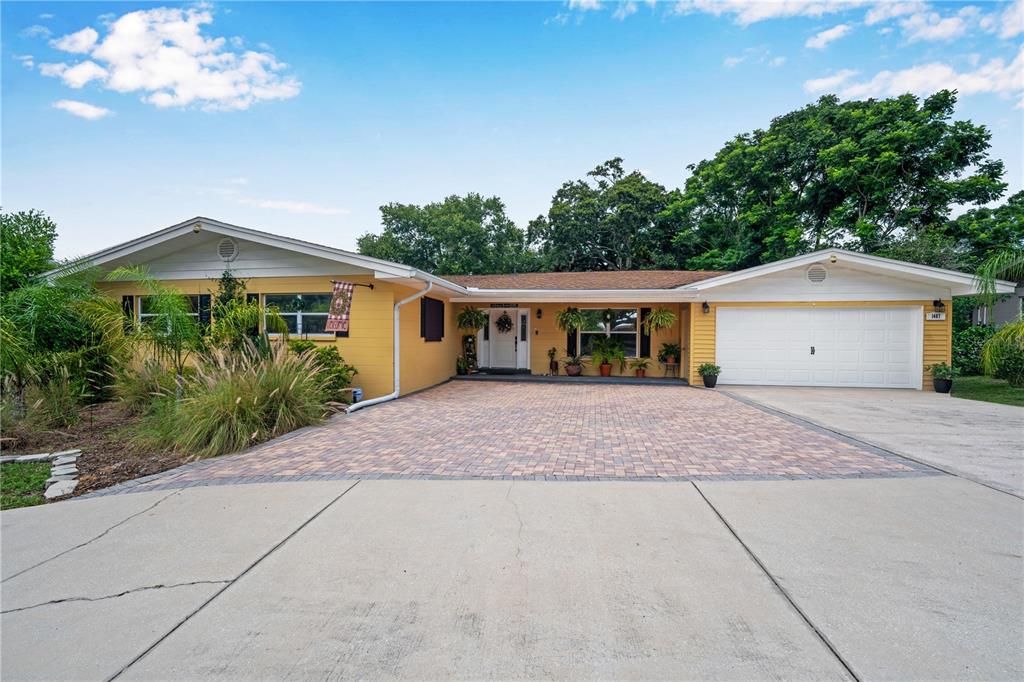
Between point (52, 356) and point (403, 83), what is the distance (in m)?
10.8

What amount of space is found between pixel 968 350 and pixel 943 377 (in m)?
6.51

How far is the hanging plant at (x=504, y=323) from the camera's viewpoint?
46.9ft

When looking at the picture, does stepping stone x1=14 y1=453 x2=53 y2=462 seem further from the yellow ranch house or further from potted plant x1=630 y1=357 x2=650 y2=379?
potted plant x1=630 y1=357 x2=650 y2=379

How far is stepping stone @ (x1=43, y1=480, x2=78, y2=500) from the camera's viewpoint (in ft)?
14.1

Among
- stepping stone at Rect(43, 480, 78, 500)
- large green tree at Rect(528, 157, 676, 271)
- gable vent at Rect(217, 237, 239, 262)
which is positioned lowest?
stepping stone at Rect(43, 480, 78, 500)

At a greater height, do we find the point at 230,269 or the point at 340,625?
the point at 230,269

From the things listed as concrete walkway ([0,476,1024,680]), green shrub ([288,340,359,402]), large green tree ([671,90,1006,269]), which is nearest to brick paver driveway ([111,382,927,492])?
concrete walkway ([0,476,1024,680])

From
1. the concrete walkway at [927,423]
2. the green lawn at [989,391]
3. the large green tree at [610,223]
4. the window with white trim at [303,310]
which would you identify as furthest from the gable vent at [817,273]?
the large green tree at [610,223]

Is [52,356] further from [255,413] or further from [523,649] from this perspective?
[523,649]

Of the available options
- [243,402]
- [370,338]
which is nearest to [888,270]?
[370,338]

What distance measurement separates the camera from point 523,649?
2049 mm

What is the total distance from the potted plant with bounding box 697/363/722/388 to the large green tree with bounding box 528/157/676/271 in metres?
14.4

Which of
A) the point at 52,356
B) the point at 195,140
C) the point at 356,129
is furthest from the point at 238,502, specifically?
the point at 356,129

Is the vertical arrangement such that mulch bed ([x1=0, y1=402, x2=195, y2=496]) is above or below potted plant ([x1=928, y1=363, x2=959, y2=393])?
below
